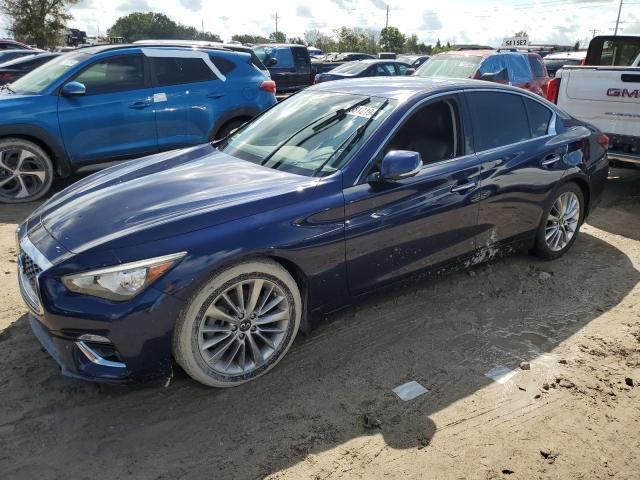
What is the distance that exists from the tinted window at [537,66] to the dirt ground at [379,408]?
28.7 ft

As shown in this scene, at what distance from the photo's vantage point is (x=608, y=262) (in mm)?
4848

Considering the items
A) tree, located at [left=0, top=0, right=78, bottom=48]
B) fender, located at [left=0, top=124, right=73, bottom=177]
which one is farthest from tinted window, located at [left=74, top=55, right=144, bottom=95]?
tree, located at [left=0, top=0, right=78, bottom=48]

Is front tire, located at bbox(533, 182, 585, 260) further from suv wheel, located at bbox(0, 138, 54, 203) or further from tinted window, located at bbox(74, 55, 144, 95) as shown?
suv wheel, located at bbox(0, 138, 54, 203)

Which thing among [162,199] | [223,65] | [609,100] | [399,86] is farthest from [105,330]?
[609,100]

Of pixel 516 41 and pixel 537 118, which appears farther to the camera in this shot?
pixel 516 41

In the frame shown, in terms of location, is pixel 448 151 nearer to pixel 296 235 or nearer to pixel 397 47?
pixel 296 235

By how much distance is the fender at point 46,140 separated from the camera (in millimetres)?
6059

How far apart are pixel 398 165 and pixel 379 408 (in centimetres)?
140

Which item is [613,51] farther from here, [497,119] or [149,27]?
[149,27]

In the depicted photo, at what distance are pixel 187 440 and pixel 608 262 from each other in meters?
4.02

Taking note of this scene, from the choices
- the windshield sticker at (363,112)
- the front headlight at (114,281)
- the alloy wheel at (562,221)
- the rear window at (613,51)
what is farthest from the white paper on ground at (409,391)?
the rear window at (613,51)

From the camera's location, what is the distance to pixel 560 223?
4.73m

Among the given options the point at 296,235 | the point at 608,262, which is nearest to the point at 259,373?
the point at 296,235

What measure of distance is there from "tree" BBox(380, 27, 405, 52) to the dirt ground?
68.2 m
